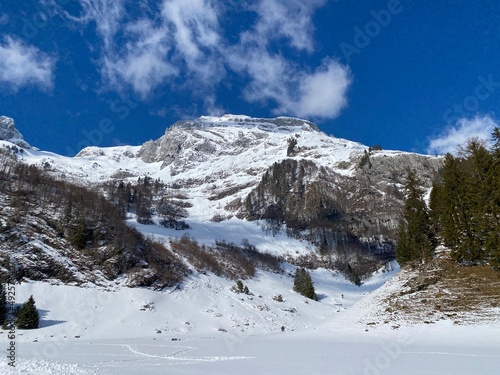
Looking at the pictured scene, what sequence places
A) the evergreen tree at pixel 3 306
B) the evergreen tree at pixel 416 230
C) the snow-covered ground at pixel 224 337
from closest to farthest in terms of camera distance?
1. the snow-covered ground at pixel 224 337
2. the evergreen tree at pixel 3 306
3. the evergreen tree at pixel 416 230

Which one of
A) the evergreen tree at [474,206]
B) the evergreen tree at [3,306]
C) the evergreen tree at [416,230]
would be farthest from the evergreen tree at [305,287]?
the evergreen tree at [3,306]

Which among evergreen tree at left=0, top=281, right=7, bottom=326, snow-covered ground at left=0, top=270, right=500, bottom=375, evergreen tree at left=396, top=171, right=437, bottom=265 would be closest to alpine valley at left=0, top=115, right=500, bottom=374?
snow-covered ground at left=0, top=270, right=500, bottom=375

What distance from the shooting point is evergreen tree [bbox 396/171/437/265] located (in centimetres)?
3591

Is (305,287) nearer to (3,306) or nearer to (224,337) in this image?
(224,337)

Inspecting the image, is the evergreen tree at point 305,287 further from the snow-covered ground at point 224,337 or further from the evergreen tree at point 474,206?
the evergreen tree at point 474,206

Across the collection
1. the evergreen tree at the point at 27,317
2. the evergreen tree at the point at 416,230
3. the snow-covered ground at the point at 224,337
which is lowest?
the snow-covered ground at the point at 224,337

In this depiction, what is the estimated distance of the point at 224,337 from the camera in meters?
33.6

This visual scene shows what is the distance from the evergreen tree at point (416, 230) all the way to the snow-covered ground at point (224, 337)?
227 inches

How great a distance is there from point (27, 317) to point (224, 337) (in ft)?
62.5

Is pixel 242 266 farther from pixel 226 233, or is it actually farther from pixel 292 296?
pixel 226 233

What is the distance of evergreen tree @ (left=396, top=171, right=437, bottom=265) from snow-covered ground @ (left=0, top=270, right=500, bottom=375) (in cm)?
577

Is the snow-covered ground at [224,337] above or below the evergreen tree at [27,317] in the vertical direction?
below

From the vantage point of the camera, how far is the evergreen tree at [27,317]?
30841 millimetres

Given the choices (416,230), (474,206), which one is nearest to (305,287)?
(416,230)
